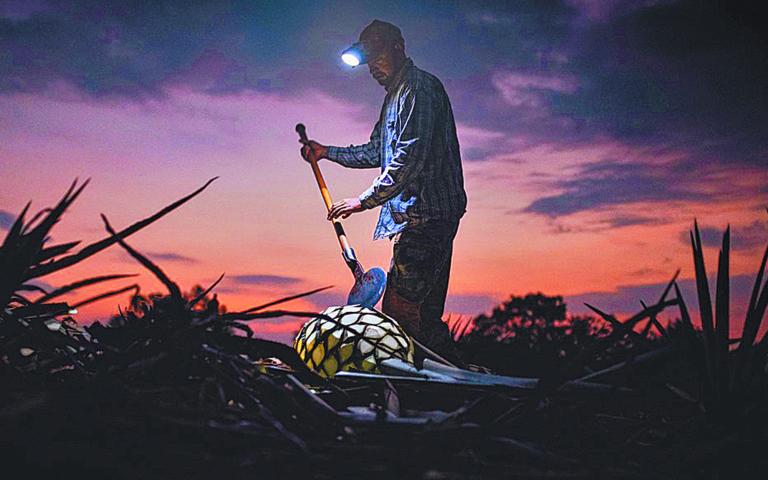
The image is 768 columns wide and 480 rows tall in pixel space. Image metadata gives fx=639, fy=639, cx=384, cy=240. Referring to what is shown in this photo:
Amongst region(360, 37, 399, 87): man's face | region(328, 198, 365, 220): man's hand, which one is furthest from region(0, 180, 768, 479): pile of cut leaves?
region(360, 37, 399, 87): man's face

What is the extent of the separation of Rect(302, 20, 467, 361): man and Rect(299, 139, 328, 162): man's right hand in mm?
1055

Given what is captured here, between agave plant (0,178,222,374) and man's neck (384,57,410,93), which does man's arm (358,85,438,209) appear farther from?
agave plant (0,178,222,374)

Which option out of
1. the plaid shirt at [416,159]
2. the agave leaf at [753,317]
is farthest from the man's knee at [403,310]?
the agave leaf at [753,317]

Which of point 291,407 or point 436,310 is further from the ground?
point 436,310

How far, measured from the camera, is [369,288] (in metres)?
4.74

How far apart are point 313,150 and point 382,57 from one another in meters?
1.33

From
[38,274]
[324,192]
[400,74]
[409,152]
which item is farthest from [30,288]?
[324,192]

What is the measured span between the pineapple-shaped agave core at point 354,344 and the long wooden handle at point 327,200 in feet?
9.83

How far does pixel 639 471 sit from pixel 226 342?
64 cm

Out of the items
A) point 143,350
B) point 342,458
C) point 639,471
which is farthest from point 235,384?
point 639,471

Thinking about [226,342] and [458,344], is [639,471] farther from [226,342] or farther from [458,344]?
[458,344]

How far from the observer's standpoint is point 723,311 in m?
1.04

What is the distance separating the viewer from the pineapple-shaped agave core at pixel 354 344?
6.31 feet

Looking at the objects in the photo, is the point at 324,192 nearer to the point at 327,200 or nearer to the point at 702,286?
the point at 327,200
